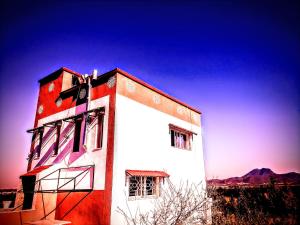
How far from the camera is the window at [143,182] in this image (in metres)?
8.92

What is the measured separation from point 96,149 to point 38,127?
4.88 meters

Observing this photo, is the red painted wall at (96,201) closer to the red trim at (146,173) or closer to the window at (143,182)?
the red trim at (146,173)

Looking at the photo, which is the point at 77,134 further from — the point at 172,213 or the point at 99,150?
the point at 172,213

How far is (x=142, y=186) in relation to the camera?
9.48m

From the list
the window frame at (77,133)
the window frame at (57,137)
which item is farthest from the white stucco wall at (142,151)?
the window frame at (57,137)

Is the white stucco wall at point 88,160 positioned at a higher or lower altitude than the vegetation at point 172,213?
higher

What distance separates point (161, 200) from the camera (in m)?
10.1

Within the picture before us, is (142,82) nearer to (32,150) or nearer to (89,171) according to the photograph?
(89,171)

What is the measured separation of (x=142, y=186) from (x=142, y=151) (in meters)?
1.51

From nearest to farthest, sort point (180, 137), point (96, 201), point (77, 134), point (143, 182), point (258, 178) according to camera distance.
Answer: point (96, 201) < point (143, 182) < point (77, 134) < point (180, 137) < point (258, 178)

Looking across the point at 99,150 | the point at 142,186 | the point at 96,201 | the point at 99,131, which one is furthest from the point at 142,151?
the point at 96,201

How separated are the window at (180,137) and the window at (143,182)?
2.77 m

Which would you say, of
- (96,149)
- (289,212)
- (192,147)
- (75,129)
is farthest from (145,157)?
(289,212)

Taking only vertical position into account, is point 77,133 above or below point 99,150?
above
